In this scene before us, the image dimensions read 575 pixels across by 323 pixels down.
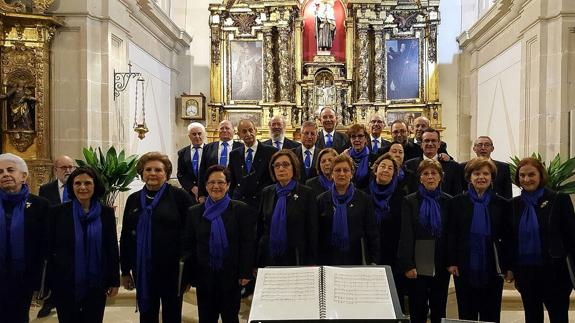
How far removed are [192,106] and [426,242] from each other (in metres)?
8.24

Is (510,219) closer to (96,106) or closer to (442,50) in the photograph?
(96,106)

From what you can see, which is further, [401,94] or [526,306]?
[401,94]

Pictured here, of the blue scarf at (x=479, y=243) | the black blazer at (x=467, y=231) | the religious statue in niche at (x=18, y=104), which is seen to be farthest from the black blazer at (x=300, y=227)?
the religious statue in niche at (x=18, y=104)

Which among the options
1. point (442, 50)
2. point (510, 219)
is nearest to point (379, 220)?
point (510, 219)

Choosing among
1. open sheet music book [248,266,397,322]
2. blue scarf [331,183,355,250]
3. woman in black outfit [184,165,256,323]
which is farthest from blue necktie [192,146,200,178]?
open sheet music book [248,266,397,322]

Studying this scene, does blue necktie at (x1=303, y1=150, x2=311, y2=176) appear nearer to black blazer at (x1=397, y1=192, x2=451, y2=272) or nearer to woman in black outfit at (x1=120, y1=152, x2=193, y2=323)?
black blazer at (x1=397, y1=192, x2=451, y2=272)

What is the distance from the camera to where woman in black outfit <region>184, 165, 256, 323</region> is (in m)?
3.33

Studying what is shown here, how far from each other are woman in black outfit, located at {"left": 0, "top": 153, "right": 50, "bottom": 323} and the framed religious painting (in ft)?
26.4

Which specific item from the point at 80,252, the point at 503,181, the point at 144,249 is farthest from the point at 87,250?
the point at 503,181

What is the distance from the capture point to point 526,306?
11.4ft

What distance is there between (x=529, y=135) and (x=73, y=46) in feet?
19.2

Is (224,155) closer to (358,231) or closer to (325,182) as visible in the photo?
(325,182)

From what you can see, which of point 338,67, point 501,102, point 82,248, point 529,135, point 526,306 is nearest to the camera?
point 82,248

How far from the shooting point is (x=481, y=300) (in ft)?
11.6
